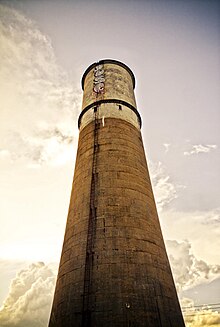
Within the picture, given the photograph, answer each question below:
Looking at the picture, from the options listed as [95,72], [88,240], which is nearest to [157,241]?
[88,240]

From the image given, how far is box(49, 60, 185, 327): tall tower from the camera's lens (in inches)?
392

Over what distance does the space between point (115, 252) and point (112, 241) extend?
505 mm

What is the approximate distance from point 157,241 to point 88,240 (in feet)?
11.2

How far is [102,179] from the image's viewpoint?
13.8 metres

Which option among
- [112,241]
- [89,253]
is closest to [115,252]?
[112,241]

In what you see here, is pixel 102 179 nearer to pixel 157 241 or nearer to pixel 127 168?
pixel 127 168

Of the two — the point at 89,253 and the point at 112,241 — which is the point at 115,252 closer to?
the point at 112,241

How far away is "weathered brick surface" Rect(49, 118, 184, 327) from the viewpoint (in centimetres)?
Result: 990

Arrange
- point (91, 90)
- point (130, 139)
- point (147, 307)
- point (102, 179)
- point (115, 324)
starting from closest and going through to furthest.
Answer: point (115, 324)
point (147, 307)
point (102, 179)
point (130, 139)
point (91, 90)

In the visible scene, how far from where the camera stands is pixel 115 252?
1106 centimetres

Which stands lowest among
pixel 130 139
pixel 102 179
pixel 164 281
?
pixel 164 281

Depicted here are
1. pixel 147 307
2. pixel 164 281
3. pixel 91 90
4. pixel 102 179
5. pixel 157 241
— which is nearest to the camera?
pixel 147 307

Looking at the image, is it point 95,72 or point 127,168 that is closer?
point 127,168

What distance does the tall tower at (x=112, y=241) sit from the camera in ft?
32.6
